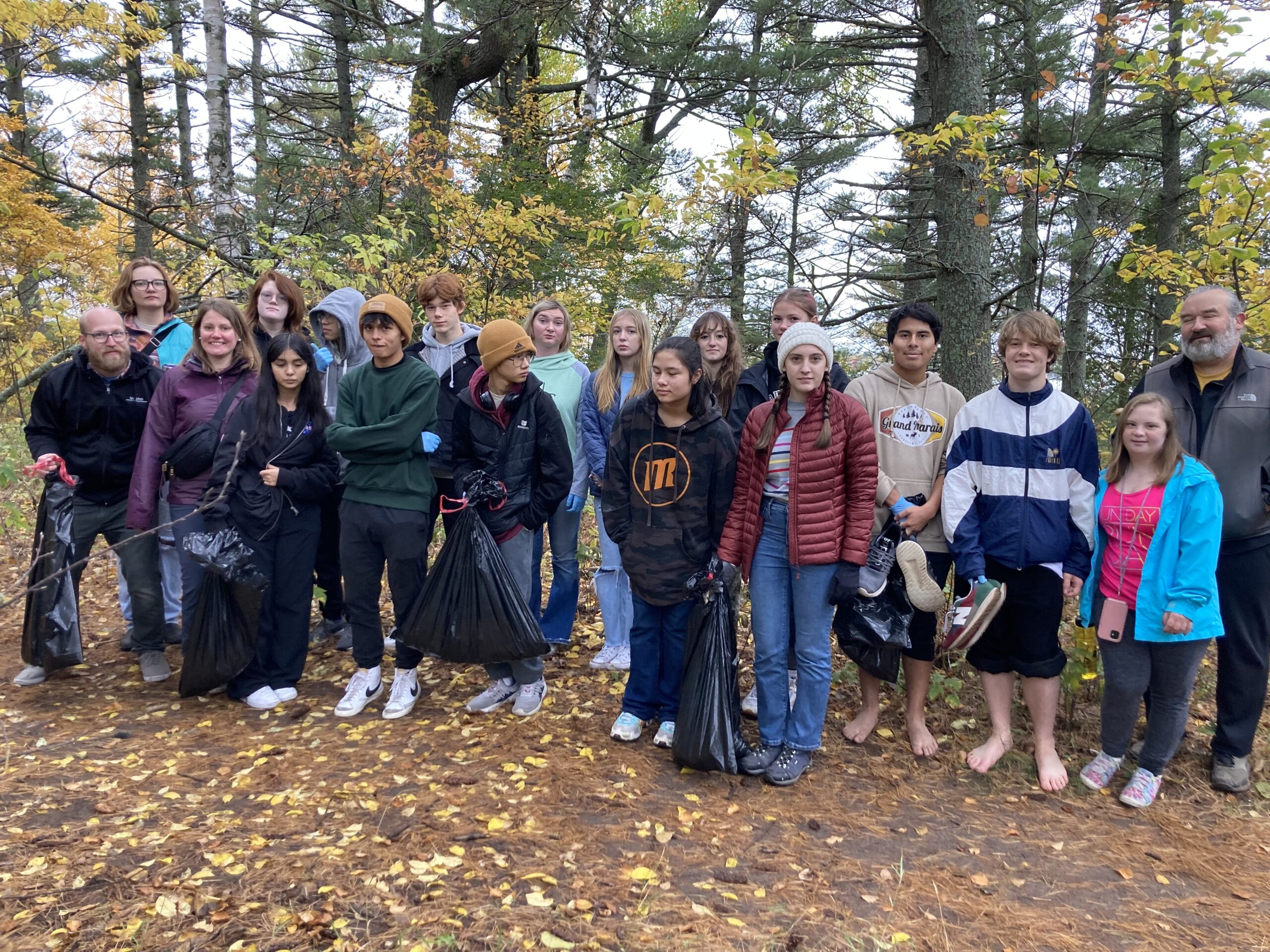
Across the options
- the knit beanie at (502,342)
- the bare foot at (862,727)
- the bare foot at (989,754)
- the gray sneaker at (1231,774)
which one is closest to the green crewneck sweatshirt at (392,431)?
the knit beanie at (502,342)

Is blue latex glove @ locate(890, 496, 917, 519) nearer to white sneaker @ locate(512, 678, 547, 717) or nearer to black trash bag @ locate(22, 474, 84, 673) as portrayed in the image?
white sneaker @ locate(512, 678, 547, 717)

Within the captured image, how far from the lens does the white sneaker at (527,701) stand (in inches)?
158

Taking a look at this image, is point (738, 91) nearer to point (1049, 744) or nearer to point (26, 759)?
point (1049, 744)

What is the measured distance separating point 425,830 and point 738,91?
1053 cm

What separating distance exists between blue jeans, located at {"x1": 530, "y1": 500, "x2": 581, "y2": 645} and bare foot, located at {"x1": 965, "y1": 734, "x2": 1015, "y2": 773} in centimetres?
234

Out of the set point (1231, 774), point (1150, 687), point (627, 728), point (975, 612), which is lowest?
point (1231, 774)

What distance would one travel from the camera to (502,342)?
3754 millimetres

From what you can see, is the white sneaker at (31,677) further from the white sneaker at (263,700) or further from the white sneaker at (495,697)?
the white sneaker at (495,697)

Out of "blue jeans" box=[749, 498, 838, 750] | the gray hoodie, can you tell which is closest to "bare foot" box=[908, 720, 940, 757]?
"blue jeans" box=[749, 498, 838, 750]

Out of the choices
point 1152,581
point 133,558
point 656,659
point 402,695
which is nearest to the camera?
point 1152,581

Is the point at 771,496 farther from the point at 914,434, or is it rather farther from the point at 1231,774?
the point at 1231,774

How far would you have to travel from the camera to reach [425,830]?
2.90 m

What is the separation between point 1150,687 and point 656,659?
221 centimetres

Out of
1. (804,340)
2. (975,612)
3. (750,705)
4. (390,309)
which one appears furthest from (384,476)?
(975,612)
